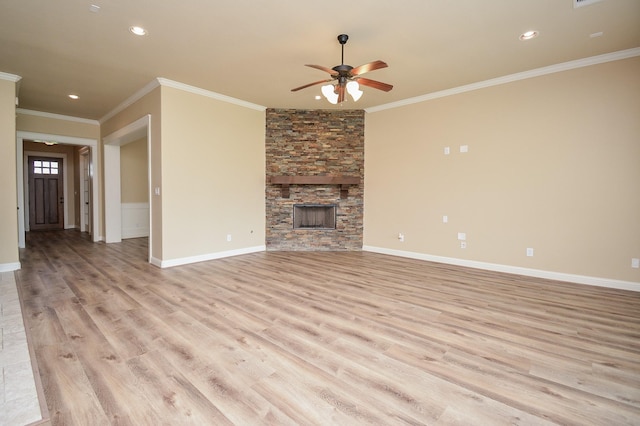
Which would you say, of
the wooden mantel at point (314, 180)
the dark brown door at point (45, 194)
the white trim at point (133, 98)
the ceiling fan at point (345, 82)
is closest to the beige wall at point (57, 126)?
the white trim at point (133, 98)

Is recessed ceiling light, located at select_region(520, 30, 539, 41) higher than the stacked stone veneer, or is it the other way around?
recessed ceiling light, located at select_region(520, 30, 539, 41)

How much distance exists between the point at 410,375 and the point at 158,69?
4801 millimetres

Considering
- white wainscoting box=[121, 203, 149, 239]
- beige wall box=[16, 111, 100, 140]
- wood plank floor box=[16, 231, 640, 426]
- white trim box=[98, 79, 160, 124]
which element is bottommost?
wood plank floor box=[16, 231, 640, 426]

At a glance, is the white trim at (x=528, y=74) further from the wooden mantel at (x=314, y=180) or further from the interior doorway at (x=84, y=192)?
the interior doorway at (x=84, y=192)

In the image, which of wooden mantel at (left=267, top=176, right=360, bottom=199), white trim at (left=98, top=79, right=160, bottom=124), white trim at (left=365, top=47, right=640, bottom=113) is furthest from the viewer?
wooden mantel at (left=267, top=176, right=360, bottom=199)

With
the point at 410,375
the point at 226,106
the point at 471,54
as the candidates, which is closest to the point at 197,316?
the point at 410,375

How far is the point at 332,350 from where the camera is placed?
2.26 m

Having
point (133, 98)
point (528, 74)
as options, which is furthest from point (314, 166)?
point (528, 74)

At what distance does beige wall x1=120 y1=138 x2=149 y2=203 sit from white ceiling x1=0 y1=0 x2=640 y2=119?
2684mm

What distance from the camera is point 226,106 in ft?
18.1

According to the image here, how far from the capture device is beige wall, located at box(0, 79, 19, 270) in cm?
435

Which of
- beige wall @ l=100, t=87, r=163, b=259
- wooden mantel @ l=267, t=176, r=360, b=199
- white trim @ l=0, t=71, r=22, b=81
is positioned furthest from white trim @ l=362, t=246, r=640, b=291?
white trim @ l=0, t=71, r=22, b=81

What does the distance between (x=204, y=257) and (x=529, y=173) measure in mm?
5361

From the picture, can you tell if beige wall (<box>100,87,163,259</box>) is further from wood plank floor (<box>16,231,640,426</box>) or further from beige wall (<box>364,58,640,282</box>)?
beige wall (<box>364,58,640,282</box>)
